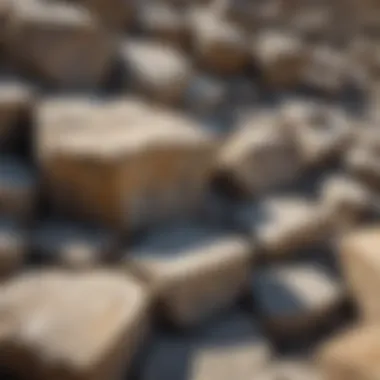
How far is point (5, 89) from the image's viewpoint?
3.45 ft

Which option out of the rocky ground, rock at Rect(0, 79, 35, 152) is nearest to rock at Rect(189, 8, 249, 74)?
the rocky ground

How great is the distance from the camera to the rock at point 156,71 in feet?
4.03

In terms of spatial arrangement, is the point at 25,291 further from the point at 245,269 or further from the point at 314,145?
the point at 314,145

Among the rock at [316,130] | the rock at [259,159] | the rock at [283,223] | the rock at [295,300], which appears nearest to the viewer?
the rock at [295,300]

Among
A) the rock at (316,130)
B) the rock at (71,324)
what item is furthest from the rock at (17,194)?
the rock at (316,130)

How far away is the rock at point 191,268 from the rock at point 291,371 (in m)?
0.13

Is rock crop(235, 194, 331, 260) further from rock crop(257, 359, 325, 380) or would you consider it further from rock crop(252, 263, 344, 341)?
rock crop(257, 359, 325, 380)

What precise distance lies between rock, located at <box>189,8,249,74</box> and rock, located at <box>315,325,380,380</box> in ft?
2.55

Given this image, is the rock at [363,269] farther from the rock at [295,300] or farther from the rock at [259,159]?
the rock at [259,159]

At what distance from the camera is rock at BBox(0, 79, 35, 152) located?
1.02 meters

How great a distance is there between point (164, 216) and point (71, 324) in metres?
0.30

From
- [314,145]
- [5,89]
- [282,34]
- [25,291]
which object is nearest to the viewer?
[25,291]

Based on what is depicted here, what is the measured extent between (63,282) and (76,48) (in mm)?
508

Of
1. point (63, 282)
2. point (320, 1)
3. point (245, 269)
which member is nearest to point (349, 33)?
point (320, 1)
